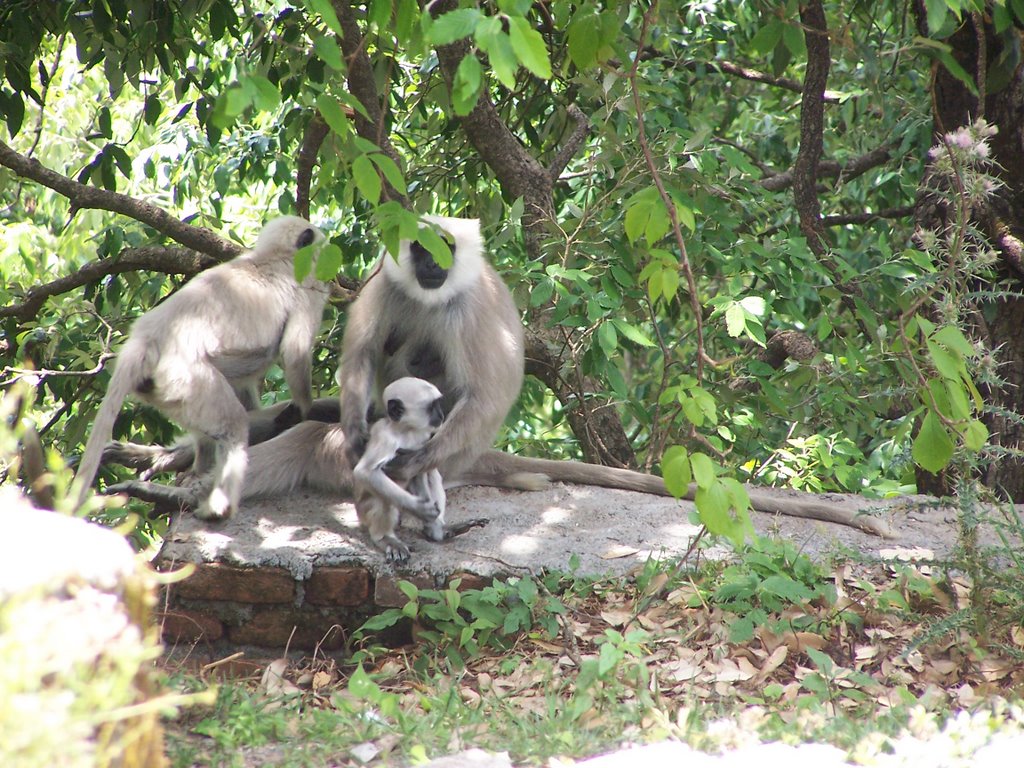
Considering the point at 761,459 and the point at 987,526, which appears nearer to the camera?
the point at 987,526

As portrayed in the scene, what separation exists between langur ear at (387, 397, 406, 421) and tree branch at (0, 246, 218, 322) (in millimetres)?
1734

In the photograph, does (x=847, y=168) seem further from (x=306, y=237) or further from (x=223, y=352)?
(x=223, y=352)

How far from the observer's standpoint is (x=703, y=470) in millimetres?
2602

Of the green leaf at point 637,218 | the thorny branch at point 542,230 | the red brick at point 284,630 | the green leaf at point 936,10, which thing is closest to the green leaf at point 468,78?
the green leaf at point 637,218

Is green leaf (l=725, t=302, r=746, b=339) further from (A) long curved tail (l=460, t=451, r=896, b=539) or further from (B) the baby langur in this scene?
(B) the baby langur

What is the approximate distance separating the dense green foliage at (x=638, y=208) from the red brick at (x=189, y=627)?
952 mm

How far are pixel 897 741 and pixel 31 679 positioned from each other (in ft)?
5.93

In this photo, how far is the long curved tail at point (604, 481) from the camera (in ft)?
13.4

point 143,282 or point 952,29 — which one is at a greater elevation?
point 952,29

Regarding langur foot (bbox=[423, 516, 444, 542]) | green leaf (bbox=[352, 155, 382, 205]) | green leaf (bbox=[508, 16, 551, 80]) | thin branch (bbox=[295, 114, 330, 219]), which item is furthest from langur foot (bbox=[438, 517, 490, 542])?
thin branch (bbox=[295, 114, 330, 219])

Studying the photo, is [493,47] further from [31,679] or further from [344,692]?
[344,692]

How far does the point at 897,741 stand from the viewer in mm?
2299

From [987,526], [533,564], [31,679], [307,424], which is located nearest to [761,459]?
[987,526]

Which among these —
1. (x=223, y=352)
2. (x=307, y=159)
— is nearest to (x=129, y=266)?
(x=307, y=159)
